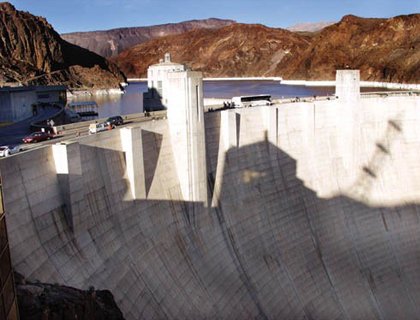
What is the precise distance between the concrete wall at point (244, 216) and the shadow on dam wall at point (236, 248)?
0.19 feet

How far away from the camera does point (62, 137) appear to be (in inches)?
828

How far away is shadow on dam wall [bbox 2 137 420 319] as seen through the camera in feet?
50.2

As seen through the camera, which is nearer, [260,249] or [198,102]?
[198,102]

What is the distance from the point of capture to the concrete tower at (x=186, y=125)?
68.5 ft

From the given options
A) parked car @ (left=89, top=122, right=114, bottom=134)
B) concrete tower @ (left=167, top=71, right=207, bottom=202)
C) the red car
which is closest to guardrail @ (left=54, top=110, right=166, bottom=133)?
parked car @ (left=89, top=122, right=114, bottom=134)

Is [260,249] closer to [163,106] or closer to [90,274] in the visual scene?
[90,274]

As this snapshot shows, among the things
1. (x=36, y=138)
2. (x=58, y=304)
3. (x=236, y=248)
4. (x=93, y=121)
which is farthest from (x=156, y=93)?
(x=58, y=304)

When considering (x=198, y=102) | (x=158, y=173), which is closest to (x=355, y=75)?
(x=198, y=102)

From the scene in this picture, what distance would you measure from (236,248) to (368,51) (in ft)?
400

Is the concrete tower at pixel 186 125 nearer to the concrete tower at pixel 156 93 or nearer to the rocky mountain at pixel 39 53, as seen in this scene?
the concrete tower at pixel 156 93

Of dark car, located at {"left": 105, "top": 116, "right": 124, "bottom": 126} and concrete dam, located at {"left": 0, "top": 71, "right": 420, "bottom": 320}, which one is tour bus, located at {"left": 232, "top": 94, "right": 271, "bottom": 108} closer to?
concrete dam, located at {"left": 0, "top": 71, "right": 420, "bottom": 320}

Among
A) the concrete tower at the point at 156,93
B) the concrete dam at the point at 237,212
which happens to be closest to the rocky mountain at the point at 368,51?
the concrete tower at the point at 156,93

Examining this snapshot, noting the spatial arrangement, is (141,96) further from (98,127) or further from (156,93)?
(98,127)

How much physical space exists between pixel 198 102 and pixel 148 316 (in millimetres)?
9409
